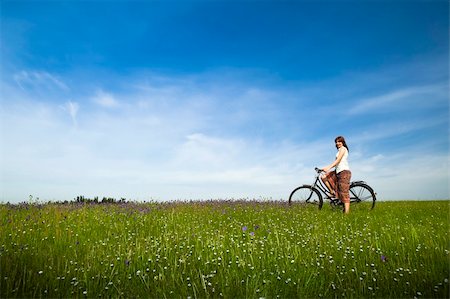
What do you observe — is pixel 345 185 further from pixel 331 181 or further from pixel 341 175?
pixel 331 181

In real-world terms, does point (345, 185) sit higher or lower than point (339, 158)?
lower

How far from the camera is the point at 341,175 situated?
13.7 metres

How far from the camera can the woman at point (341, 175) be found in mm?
13352

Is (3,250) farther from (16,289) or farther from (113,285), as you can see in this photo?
(113,285)

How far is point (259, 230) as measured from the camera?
8.88 metres

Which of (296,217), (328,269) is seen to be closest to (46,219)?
(296,217)

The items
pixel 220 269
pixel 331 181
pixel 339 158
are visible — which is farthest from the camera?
pixel 331 181

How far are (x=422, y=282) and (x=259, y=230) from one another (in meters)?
4.47

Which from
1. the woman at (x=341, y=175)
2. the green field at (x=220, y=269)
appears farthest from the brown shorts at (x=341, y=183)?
the green field at (x=220, y=269)

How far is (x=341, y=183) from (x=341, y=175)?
1.05ft

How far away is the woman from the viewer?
13352 mm

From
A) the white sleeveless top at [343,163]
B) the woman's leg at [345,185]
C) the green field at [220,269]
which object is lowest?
the green field at [220,269]

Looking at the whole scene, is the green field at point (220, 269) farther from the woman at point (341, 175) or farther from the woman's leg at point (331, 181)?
the woman's leg at point (331, 181)

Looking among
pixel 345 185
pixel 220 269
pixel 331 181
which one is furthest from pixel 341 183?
pixel 220 269
